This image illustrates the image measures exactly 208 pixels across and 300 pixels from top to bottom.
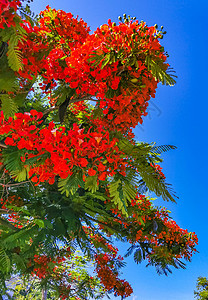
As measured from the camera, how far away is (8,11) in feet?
6.82

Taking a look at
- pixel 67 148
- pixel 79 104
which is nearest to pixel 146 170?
pixel 67 148

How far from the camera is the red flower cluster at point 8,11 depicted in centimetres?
200

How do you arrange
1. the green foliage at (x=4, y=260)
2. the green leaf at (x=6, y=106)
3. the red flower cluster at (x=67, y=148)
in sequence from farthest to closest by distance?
the green foliage at (x=4, y=260) < the green leaf at (x=6, y=106) < the red flower cluster at (x=67, y=148)

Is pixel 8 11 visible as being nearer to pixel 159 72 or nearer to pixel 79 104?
pixel 159 72

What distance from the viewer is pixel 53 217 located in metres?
4.80

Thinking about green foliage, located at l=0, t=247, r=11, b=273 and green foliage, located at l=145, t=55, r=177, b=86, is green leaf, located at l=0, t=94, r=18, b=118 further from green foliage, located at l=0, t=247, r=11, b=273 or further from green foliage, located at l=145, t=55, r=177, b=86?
green foliage, located at l=0, t=247, r=11, b=273

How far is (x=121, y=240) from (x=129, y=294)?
2.07 meters

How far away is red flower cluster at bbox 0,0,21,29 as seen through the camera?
2.00 m

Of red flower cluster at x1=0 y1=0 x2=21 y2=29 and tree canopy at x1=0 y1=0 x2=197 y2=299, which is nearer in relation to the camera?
red flower cluster at x1=0 y1=0 x2=21 y2=29

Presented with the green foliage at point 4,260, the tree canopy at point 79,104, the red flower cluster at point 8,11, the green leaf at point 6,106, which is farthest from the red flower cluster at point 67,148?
the green foliage at point 4,260

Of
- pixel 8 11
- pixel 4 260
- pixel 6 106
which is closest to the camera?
pixel 8 11

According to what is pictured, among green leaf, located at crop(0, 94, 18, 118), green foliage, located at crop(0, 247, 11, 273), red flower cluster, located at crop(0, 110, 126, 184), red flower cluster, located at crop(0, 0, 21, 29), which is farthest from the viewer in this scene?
green foliage, located at crop(0, 247, 11, 273)

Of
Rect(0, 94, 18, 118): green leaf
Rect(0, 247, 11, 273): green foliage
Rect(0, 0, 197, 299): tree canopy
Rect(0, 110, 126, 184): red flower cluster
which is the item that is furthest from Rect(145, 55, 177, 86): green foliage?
Rect(0, 247, 11, 273): green foliage

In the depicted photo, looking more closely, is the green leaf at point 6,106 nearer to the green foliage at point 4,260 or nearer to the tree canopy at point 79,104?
the tree canopy at point 79,104
